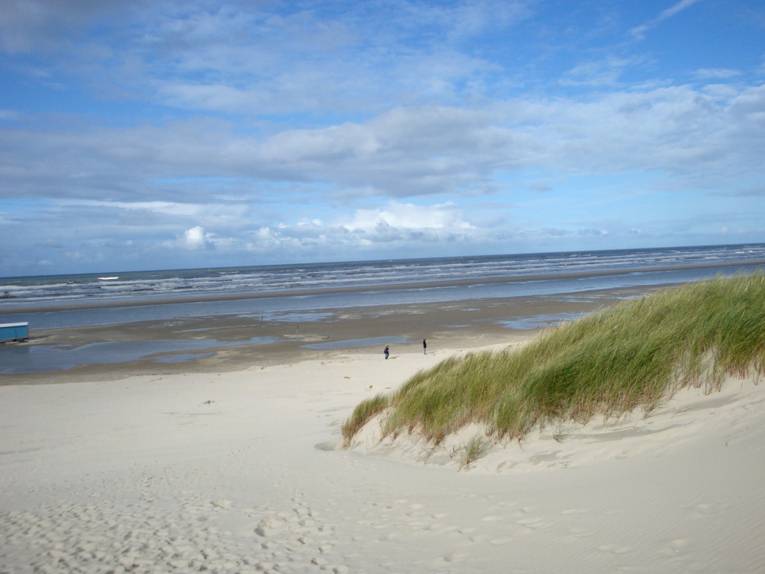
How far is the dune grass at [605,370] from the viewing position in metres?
6.45

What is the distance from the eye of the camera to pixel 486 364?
8.93 metres

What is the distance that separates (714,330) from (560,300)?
31038 millimetres

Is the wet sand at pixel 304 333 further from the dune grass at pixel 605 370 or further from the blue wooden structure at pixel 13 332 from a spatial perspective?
the dune grass at pixel 605 370

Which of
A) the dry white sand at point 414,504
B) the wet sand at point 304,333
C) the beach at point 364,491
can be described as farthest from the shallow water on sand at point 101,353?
the dry white sand at point 414,504

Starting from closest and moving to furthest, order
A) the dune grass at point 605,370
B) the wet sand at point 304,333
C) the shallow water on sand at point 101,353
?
the dune grass at point 605,370 < the wet sand at point 304,333 < the shallow water on sand at point 101,353

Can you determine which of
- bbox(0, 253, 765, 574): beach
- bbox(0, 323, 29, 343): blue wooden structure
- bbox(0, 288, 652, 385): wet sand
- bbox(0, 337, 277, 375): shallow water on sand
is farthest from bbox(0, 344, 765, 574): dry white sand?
bbox(0, 323, 29, 343): blue wooden structure

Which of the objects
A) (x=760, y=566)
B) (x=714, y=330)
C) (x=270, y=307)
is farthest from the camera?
(x=270, y=307)

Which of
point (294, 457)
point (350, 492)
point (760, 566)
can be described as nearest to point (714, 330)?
point (760, 566)

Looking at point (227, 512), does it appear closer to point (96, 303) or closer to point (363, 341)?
point (363, 341)

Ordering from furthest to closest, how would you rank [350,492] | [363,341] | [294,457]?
[363,341]
[294,457]
[350,492]

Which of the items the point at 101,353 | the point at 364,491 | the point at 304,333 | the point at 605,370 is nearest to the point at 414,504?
the point at 364,491

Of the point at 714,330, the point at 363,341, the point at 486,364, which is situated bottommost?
the point at 363,341

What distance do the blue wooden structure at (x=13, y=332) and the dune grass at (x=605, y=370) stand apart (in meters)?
24.5

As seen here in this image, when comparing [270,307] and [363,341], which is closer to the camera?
[363,341]
